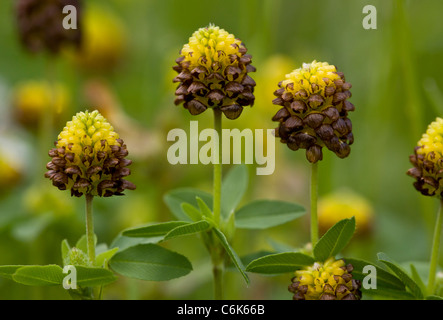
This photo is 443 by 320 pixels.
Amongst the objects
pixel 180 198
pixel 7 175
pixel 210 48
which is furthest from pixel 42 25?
pixel 210 48

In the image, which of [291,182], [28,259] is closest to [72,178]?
[28,259]

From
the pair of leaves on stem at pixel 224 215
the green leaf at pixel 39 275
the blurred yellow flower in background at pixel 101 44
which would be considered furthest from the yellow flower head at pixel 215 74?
the blurred yellow flower in background at pixel 101 44

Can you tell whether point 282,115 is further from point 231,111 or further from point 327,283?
point 327,283

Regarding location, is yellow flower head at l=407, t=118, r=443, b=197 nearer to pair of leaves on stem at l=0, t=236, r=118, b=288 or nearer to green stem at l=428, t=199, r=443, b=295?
green stem at l=428, t=199, r=443, b=295
